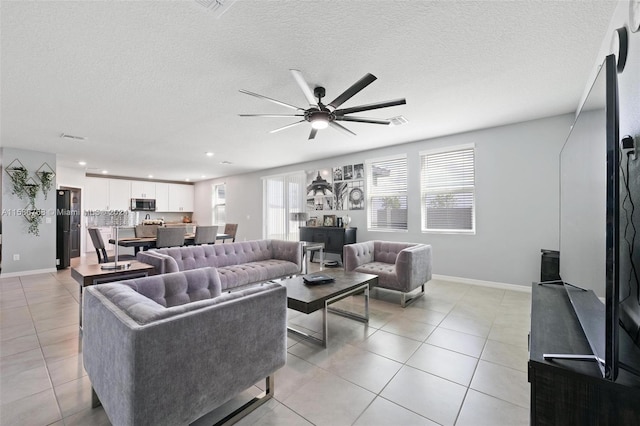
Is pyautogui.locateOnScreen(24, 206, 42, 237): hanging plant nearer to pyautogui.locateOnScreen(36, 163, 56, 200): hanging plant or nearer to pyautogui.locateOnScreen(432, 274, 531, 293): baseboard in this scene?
pyautogui.locateOnScreen(36, 163, 56, 200): hanging plant

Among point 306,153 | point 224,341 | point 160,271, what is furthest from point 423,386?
point 306,153

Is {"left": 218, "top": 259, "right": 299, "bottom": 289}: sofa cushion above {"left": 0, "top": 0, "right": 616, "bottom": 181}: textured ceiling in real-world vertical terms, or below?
below

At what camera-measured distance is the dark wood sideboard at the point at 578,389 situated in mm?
880

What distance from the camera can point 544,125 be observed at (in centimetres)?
391

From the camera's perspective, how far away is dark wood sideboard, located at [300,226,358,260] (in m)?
5.82

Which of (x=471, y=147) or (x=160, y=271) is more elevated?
→ (x=471, y=147)

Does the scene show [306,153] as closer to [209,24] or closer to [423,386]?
[209,24]

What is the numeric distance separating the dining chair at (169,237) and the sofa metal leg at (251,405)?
3944 mm

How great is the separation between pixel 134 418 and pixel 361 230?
204 inches

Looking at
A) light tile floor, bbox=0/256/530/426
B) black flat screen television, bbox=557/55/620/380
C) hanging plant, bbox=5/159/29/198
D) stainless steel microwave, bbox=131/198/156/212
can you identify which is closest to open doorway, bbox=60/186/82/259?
stainless steel microwave, bbox=131/198/156/212

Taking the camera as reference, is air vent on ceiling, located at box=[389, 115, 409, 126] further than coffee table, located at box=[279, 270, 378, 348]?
Yes

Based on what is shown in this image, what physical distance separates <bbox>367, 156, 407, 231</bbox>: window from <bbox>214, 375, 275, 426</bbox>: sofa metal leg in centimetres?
419

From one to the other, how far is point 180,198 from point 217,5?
999 cm

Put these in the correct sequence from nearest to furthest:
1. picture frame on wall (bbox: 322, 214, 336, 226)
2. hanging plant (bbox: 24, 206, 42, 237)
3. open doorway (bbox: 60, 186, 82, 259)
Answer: hanging plant (bbox: 24, 206, 42, 237) → picture frame on wall (bbox: 322, 214, 336, 226) → open doorway (bbox: 60, 186, 82, 259)
